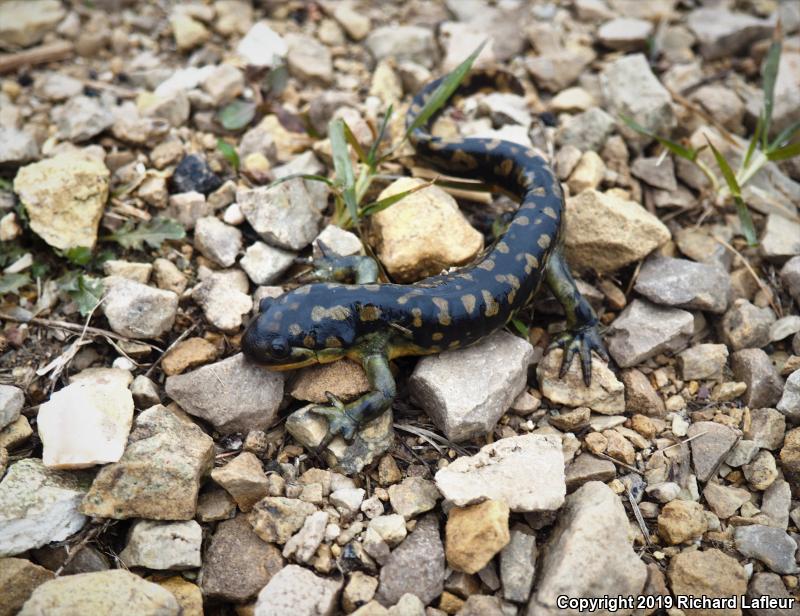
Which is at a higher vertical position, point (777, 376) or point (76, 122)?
point (76, 122)

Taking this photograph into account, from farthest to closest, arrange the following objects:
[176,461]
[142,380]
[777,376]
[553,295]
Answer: [553,295], [777,376], [142,380], [176,461]

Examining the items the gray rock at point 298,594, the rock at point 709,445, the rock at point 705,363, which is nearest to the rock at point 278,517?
the gray rock at point 298,594

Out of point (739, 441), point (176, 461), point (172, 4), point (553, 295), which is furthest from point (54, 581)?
point (172, 4)

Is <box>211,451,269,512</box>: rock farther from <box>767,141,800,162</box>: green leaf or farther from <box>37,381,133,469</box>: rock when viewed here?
<box>767,141,800,162</box>: green leaf

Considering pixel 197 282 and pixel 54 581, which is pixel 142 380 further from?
pixel 54 581

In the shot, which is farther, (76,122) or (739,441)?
(76,122)

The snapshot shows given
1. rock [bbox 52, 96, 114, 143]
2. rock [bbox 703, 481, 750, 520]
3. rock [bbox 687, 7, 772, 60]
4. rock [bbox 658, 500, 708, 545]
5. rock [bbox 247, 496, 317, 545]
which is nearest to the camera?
rock [bbox 247, 496, 317, 545]

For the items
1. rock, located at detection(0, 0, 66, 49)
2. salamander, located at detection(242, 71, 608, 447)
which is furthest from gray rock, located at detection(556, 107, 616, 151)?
rock, located at detection(0, 0, 66, 49)
